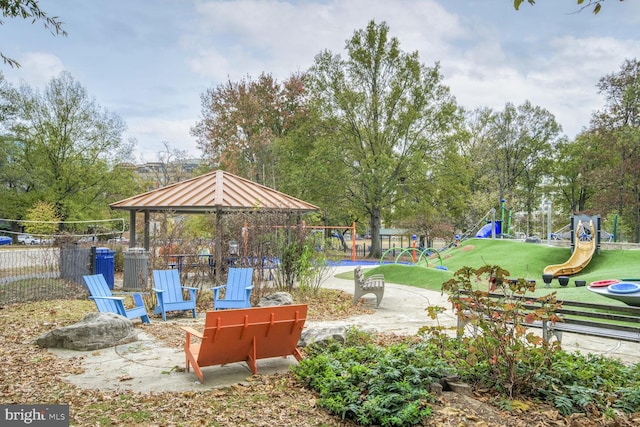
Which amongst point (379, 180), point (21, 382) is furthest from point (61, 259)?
point (379, 180)

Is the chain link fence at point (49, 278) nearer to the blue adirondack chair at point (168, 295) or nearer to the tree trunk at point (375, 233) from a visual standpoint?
the blue adirondack chair at point (168, 295)

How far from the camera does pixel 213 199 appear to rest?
43.5 ft

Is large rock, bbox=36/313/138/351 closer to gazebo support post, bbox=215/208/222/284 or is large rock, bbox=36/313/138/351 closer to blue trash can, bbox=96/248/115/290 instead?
gazebo support post, bbox=215/208/222/284

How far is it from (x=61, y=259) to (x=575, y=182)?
37521mm

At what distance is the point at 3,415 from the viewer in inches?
149

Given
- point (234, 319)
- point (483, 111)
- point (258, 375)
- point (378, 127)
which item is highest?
point (483, 111)

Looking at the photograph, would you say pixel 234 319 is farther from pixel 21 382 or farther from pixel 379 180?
pixel 379 180

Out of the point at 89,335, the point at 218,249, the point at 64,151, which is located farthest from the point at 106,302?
the point at 64,151

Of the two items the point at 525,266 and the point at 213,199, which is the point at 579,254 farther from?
the point at 213,199

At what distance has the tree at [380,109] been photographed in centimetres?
2723

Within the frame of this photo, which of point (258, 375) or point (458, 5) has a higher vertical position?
point (458, 5)

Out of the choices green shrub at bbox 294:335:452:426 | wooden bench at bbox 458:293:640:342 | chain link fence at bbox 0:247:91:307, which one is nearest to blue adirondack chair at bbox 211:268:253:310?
chain link fence at bbox 0:247:91:307

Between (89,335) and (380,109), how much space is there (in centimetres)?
2374

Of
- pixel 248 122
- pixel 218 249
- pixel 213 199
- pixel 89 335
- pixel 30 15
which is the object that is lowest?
pixel 89 335
